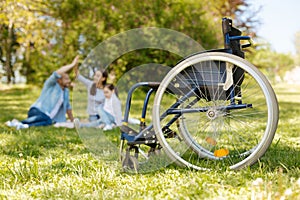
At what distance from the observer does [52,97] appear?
19.5ft

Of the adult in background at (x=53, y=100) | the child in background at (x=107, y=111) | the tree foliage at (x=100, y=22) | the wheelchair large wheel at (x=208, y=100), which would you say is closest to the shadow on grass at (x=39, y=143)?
the child in background at (x=107, y=111)

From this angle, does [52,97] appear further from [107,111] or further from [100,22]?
[100,22]

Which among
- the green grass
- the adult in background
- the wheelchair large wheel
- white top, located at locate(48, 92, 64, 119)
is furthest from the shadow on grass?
the wheelchair large wheel

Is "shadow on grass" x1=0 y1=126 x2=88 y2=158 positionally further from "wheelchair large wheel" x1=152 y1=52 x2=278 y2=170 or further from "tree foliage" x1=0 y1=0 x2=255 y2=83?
"tree foliage" x1=0 y1=0 x2=255 y2=83

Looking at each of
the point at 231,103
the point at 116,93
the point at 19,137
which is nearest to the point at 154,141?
the point at 231,103

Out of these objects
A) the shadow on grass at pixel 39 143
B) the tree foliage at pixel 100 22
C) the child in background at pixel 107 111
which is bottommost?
the shadow on grass at pixel 39 143

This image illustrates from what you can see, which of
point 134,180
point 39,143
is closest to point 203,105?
point 134,180

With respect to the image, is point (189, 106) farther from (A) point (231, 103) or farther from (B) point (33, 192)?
(B) point (33, 192)

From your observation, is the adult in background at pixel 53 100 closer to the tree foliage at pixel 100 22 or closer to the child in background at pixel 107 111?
the child in background at pixel 107 111

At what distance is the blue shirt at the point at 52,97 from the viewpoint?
231 inches

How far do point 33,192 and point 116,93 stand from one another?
187 cm

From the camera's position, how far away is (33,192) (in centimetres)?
225

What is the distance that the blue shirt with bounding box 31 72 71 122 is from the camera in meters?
5.87

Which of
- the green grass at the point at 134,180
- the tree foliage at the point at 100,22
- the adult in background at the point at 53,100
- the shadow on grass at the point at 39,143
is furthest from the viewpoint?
the tree foliage at the point at 100,22
